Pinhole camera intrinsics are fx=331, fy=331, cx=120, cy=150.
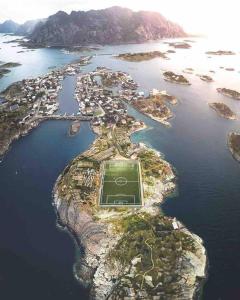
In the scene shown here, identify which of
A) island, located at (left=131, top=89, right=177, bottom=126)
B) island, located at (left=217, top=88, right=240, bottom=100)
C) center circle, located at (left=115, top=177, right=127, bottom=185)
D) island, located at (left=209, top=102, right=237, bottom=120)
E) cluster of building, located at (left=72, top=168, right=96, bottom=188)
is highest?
cluster of building, located at (left=72, top=168, right=96, bottom=188)

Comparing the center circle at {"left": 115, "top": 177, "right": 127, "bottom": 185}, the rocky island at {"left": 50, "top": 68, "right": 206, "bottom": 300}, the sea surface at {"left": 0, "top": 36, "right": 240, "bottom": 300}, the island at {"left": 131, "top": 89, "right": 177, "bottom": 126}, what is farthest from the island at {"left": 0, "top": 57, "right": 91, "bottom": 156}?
the center circle at {"left": 115, "top": 177, "right": 127, "bottom": 185}

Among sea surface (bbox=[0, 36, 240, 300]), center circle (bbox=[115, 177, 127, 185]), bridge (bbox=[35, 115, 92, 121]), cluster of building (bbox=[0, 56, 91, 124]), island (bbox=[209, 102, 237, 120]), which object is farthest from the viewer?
cluster of building (bbox=[0, 56, 91, 124])

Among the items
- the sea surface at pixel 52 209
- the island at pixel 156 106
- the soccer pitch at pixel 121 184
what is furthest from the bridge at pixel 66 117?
the soccer pitch at pixel 121 184

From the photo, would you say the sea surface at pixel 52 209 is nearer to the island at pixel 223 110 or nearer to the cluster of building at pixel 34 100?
the island at pixel 223 110

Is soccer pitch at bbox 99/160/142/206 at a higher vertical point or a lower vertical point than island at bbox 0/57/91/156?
higher

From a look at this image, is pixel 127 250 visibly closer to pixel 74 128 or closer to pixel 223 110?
pixel 74 128

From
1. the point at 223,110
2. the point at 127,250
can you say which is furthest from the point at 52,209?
the point at 223,110

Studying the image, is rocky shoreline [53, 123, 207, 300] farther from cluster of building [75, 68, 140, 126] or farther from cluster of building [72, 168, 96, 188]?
cluster of building [75, 68, 140, 126]
